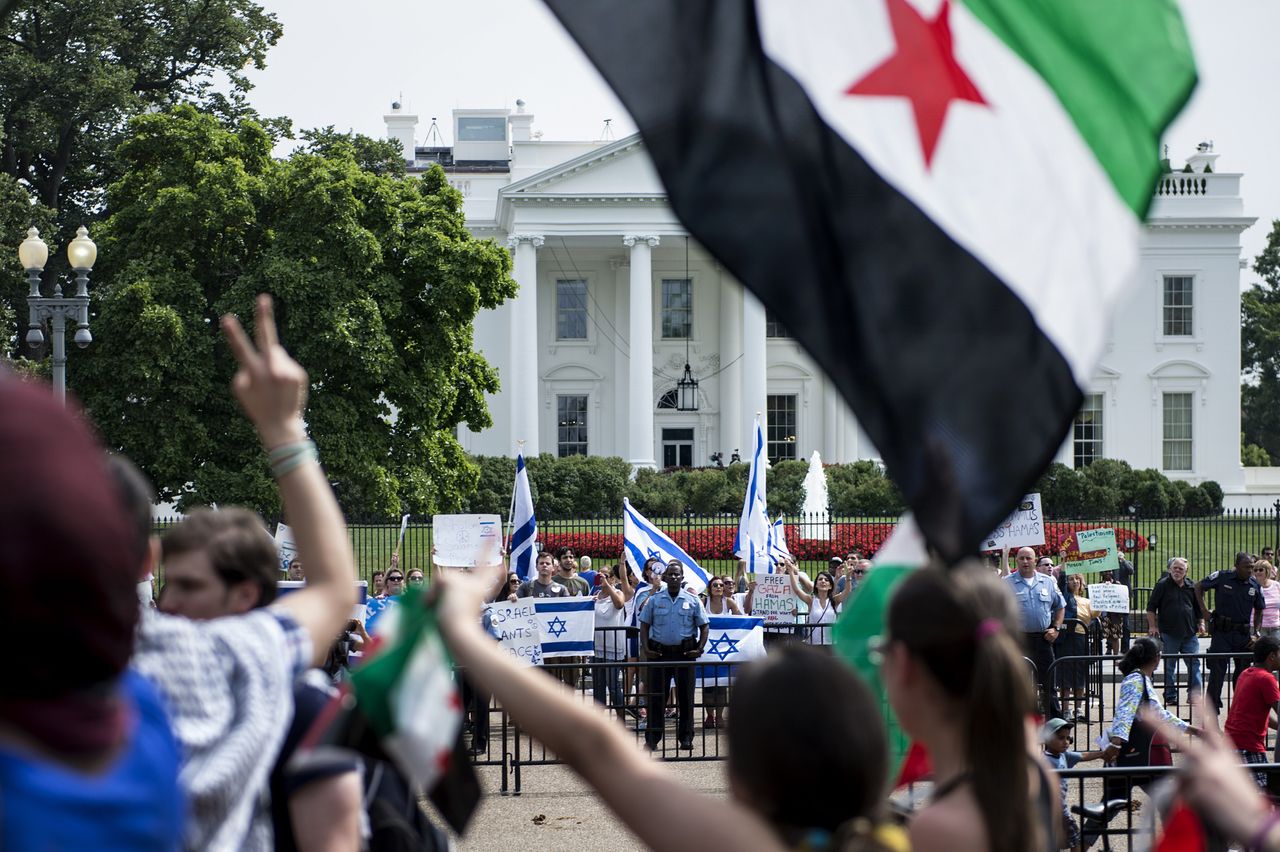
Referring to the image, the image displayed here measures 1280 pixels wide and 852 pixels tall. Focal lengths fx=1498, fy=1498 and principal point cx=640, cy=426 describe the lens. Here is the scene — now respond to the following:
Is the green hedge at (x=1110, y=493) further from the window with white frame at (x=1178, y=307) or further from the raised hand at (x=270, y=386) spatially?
the raised hand at (x=270, y=386)

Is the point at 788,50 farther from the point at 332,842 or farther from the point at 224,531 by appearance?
the point at 332,842

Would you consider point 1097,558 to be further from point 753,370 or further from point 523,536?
point 753,370

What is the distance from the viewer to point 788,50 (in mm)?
3105

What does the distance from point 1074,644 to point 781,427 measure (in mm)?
38790

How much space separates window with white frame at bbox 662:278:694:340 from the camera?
5434 cm

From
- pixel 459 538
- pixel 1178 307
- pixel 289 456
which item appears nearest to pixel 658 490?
pixel 1178 307

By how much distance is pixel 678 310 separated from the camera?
178ft

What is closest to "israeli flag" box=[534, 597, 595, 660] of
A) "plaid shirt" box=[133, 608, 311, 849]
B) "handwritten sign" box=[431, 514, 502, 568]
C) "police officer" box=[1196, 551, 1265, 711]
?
"handwritten sign" box=[431, 514, 502, 568]

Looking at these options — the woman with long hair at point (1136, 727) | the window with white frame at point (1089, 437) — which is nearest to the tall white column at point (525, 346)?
the window with white frame at point (1089, 437)

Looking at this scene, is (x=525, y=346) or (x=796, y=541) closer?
(x=796, y=541)

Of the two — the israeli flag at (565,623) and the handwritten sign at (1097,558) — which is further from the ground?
the handwritten sign at (1097,558)

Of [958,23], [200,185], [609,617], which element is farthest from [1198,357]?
[958,23]

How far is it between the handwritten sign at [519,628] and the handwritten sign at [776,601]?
348 centimetres

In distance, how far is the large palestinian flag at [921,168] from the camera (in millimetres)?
2957
